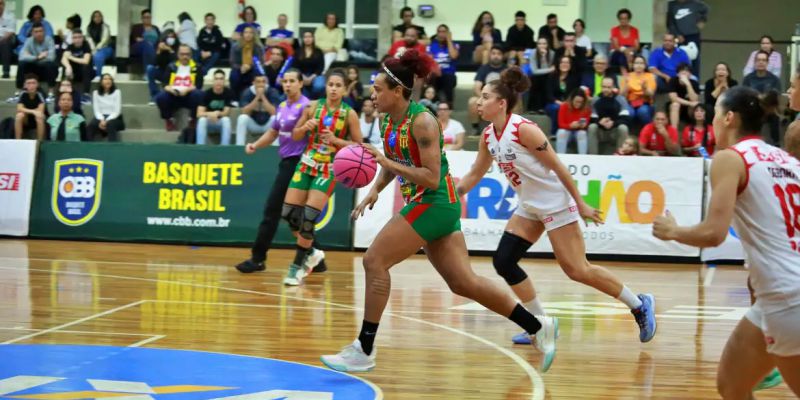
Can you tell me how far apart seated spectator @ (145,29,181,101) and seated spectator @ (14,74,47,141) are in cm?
251

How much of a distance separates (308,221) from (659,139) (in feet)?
24.4

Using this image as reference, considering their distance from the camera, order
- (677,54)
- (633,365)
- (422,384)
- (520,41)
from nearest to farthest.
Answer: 1. (422,384)
2. (633,365)
3. (677,54)
4. (520,41)

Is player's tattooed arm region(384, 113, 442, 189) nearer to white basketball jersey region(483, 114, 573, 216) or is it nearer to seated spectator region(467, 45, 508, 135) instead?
white basketball jersey region(483, 114, 573, 216)

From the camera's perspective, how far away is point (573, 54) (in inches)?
730

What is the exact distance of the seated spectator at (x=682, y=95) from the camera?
17391mm

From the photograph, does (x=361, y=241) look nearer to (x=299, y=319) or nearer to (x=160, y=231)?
(x=160, y=231)

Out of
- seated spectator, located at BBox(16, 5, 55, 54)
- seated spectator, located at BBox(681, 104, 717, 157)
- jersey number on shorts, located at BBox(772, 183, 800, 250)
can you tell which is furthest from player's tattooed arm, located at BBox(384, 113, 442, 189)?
seated spectator, located at BBox(16, 5, 55, 54)

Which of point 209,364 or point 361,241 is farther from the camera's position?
point 361,241

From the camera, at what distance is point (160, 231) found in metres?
15.8

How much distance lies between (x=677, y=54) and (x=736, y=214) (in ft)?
48.4

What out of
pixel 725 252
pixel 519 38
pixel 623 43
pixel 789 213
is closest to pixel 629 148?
pixel 725 252

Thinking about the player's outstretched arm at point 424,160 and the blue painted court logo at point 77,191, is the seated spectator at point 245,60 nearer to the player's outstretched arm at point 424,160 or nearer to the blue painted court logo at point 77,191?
the blue painted court logo at point 77,191

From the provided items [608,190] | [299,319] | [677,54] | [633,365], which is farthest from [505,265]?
[677,54]

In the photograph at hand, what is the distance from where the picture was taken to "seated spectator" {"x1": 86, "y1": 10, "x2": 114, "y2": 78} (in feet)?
71.8
